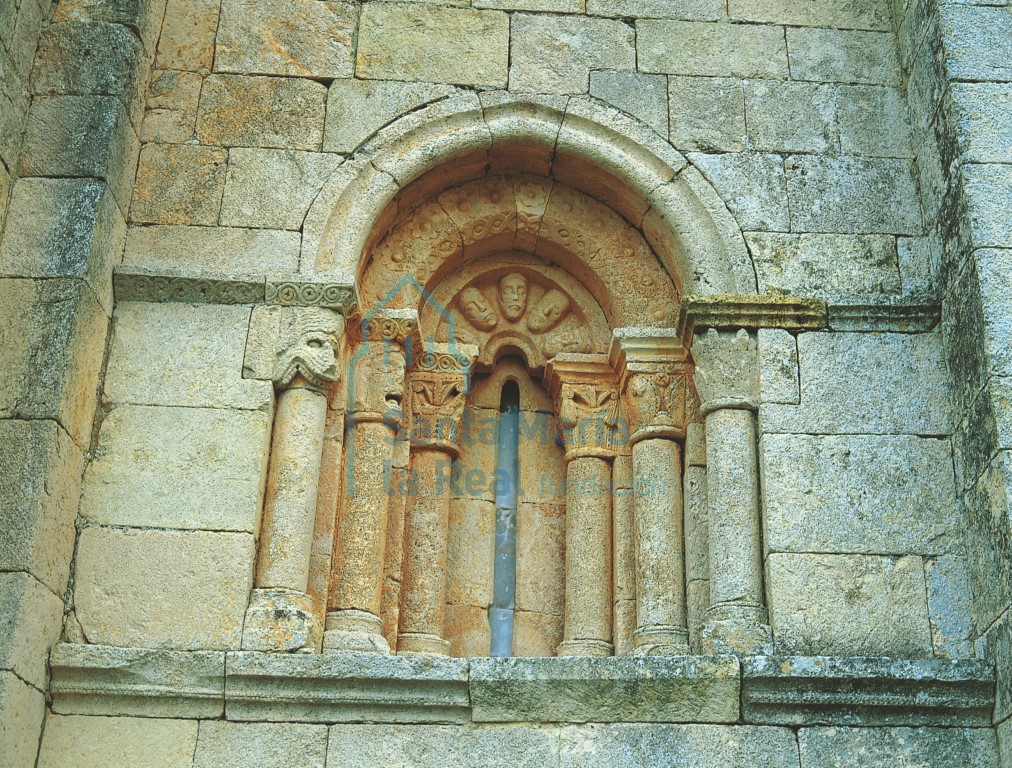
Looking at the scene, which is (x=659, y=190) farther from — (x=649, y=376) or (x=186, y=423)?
(x=186, y=423)

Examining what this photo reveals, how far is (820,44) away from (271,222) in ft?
10.1

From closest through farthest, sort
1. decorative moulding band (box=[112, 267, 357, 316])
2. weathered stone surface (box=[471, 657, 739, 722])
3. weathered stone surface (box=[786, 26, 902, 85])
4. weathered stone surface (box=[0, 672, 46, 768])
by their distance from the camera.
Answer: weathered stone surface (box=[0, 672, 46, 768]), weathered stone surface (box=[471, 657, 739, 722]), decorative moulding band (box=[112, 267, 357, 316]), weathered stone surface (box=[786, 26, 902, 85])

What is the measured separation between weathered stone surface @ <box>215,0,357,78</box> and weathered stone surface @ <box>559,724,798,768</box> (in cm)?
355

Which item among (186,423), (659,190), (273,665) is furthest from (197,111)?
(273,665)

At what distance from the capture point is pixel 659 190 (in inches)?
243

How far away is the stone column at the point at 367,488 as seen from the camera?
5535 millimetres

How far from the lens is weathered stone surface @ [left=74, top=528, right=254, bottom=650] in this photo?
5.09m

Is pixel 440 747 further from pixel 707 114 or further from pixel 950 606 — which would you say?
pixel 707 114

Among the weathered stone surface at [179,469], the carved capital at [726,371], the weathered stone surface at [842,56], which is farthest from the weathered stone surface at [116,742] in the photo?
the weathered stone surface at [842,56]

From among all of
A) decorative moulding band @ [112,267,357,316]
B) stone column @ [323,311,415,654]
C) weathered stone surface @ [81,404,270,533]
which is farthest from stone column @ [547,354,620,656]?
weathered stone surface @ [81,404,270,533]

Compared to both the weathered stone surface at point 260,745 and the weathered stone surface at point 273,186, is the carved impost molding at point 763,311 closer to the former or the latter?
the weathered stone surface at point 273,186

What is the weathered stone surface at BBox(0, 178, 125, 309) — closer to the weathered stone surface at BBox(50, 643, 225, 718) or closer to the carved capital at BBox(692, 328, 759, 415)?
the weathered stone surface at BBox(50, 643, 225, 718)

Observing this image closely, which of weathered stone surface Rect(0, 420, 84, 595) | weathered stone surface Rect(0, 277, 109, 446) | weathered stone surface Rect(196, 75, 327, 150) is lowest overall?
weathered stone surface Rect(0, 420, 84, 595)

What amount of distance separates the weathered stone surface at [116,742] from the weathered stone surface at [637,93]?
144 inches
